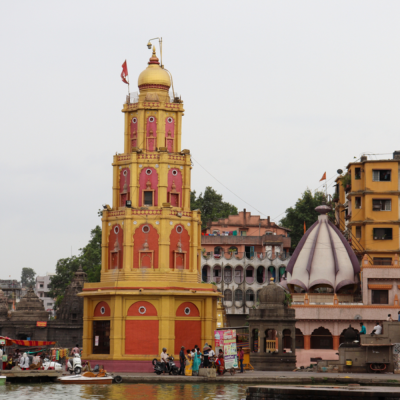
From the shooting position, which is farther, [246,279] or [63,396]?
[246,279]

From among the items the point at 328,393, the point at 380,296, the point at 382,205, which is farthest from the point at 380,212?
the point at 328,393

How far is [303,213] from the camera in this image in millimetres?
94125

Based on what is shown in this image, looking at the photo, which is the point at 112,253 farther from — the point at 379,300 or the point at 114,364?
the point at 379,300

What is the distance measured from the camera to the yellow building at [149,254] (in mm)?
48750

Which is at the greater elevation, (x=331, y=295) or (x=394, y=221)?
(x=394, y=221)

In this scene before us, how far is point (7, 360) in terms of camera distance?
162 feet

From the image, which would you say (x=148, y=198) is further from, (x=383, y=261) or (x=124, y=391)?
(x=383, y=261)

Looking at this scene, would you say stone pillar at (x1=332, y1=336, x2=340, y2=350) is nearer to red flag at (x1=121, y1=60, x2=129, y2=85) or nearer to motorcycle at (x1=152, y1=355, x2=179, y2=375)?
motorcycle at (x1=152, y1=355, x2=179, y2=375)

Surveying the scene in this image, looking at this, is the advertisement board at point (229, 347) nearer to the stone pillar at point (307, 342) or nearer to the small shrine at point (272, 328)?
the small shrine at point (272, 328)

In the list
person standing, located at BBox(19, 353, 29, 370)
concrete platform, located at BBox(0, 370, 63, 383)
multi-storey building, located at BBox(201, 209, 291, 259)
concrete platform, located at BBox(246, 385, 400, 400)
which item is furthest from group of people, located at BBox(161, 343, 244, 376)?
multi-storey building, located at BBox(201, 209, 291, 259)

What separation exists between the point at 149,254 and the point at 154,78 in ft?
37.9

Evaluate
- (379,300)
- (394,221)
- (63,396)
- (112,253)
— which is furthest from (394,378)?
(394,221)

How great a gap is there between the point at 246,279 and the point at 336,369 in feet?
155

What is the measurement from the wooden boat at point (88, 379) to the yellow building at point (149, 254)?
Answer: 8.49 m
